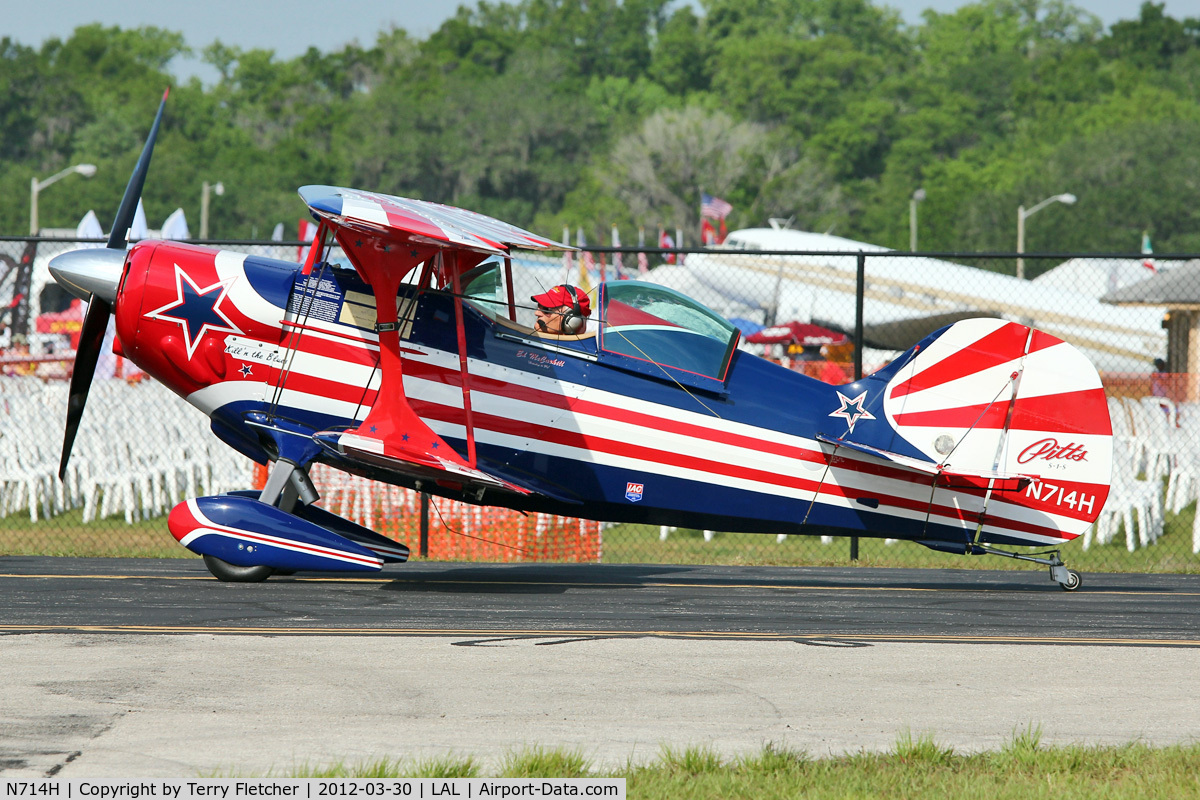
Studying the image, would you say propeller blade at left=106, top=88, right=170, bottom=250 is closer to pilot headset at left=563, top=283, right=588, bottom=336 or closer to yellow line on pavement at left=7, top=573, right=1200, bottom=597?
yellow line on pavement at left=7, top=573, right=1200, bottom=597

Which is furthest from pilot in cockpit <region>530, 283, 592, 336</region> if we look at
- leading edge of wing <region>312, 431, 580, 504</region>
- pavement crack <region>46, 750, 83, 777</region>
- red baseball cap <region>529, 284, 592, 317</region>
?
pavement crack <region>46, 750, 83, 777</region>

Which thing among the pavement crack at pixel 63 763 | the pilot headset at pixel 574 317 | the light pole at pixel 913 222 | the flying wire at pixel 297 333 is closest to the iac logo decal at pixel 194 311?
the flying wire at pixel 297 333

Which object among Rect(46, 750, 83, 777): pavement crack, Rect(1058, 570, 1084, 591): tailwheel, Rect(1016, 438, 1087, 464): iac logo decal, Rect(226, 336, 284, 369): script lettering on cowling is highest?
Rect(226, 336, 284, 369): script lettering on cowling

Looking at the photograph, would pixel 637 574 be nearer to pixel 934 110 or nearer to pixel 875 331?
pixel 875 331

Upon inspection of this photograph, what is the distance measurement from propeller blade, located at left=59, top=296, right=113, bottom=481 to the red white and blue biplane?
299mm

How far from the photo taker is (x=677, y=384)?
9.13m

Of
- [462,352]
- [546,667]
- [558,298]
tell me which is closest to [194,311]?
[462,352]

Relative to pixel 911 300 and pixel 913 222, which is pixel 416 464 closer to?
pixel 911 300

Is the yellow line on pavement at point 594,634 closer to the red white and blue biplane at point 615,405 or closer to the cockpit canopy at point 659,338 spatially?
the red white and blue biplane at point 615,405

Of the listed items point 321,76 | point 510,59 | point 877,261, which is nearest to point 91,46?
point 321,76

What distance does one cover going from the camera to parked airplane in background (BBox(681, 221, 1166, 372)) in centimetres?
3831

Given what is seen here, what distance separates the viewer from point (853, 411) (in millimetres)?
9234

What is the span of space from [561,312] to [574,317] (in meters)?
0.10

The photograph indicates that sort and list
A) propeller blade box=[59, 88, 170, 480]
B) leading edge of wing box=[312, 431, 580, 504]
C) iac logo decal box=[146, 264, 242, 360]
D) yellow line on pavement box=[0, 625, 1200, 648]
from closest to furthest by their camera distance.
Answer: yellow line on pavement box=[0, 625, 1200, 648] < leading edge of wing box=[312, 431, 580, 504] < iac logo decal box=[146, 264, 242, 360] < propeller blade box=[59, 88, 170, 480]
